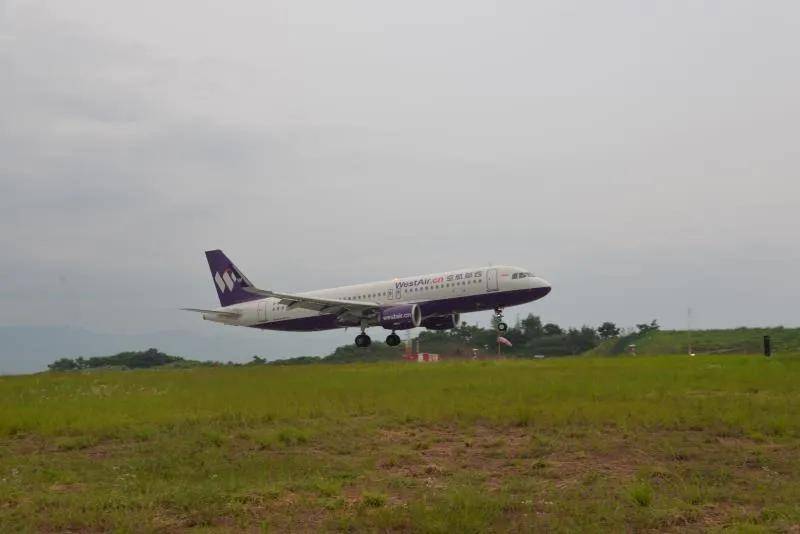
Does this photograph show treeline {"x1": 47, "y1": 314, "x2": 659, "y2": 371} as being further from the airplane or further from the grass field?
the grass field

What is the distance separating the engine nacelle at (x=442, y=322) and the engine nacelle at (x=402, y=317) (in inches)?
80.3

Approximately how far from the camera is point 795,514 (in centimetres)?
720

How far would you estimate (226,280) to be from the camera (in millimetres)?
52062

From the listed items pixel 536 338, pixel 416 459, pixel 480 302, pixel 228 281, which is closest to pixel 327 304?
pixel 480 302

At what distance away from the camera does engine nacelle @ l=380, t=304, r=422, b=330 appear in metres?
41.5

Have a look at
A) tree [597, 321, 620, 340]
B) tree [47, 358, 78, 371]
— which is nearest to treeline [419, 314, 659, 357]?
tree [597, 321, 620, 340]

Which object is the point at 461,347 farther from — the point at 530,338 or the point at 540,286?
the point at 530,338

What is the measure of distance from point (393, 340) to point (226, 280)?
13.3 meters

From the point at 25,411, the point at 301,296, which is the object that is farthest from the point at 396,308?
the point at 25,411

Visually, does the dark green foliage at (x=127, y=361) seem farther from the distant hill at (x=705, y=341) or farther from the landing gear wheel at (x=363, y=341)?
the distant hill at (x=705, y=341)

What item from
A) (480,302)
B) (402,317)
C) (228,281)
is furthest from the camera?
(228,281)

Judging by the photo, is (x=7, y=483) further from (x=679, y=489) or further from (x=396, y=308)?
(x=396, y=308)

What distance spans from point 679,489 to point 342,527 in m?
3.75

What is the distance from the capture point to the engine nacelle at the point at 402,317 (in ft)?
136
